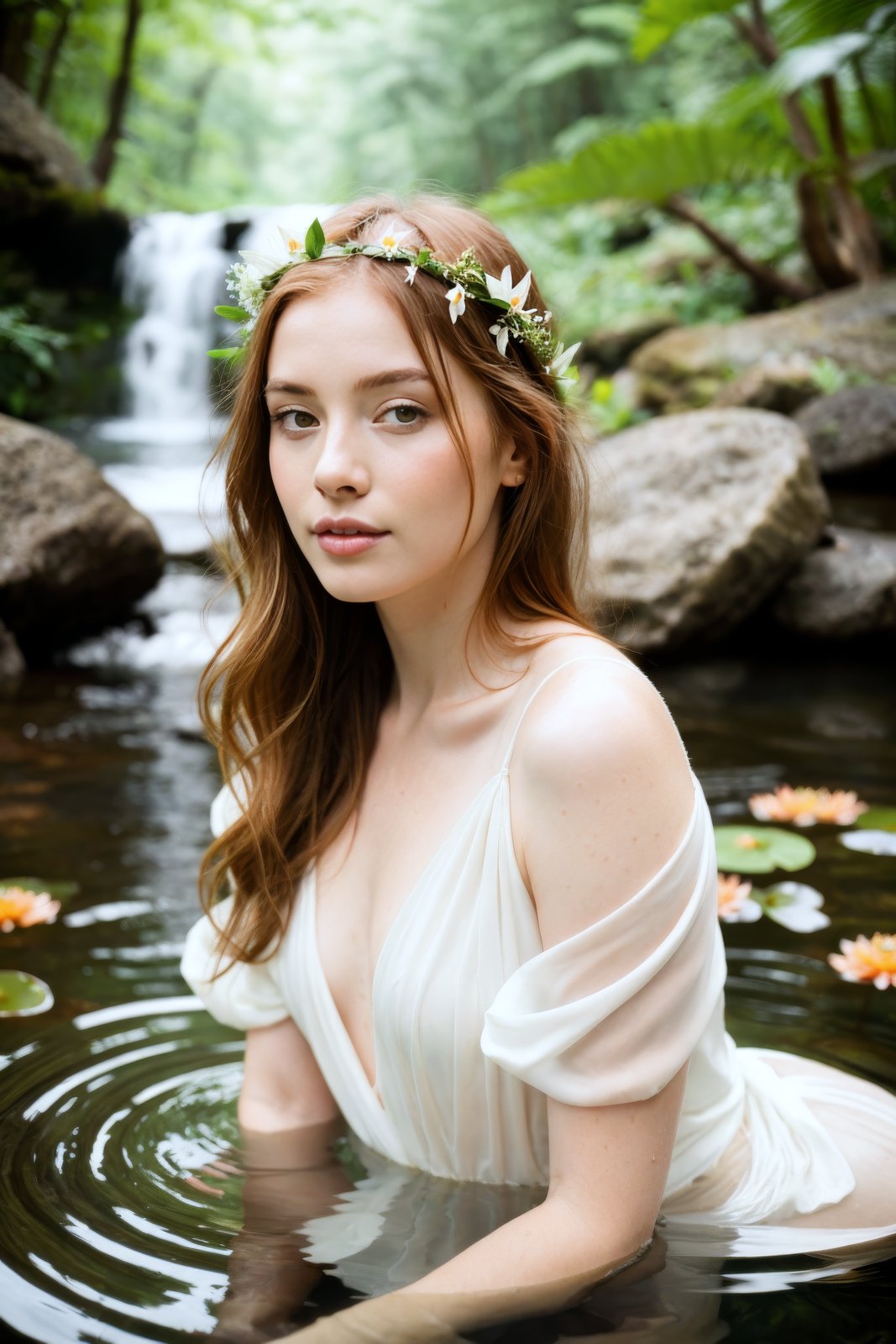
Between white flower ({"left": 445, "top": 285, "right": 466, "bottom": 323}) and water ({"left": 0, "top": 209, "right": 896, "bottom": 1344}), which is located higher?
white flower ({"left": 445, "top": 285, "right": 466, "bottom": 323})

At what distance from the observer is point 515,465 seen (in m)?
1.81

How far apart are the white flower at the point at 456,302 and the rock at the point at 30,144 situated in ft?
35.0

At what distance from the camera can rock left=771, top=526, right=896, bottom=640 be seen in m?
5.98

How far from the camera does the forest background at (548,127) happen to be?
926cm

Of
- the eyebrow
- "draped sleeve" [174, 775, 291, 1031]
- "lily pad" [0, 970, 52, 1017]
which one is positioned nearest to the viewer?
the eyebrow

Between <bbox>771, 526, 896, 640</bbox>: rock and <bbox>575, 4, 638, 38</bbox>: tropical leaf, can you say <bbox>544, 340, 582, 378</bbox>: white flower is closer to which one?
<bbox>771, 526, 896, 640</bbox>: rock

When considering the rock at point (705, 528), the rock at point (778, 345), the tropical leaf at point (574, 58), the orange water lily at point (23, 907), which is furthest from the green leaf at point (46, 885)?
the tropical leaf at point (574, 58)

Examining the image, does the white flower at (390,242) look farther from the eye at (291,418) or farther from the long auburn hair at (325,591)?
the eye at (291,418)

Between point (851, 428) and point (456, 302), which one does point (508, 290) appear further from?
point (851, 428)

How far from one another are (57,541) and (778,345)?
541 centimetres

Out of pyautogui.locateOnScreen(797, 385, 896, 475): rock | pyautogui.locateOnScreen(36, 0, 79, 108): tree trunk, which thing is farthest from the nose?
pyautogui.locateOnScreen(36, 0, 79, 108): tree trunk

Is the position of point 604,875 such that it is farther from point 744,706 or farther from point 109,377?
point 109,377

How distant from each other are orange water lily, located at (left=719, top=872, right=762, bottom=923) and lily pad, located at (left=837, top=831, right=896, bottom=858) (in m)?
0.53

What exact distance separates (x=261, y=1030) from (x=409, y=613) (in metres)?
0.77
